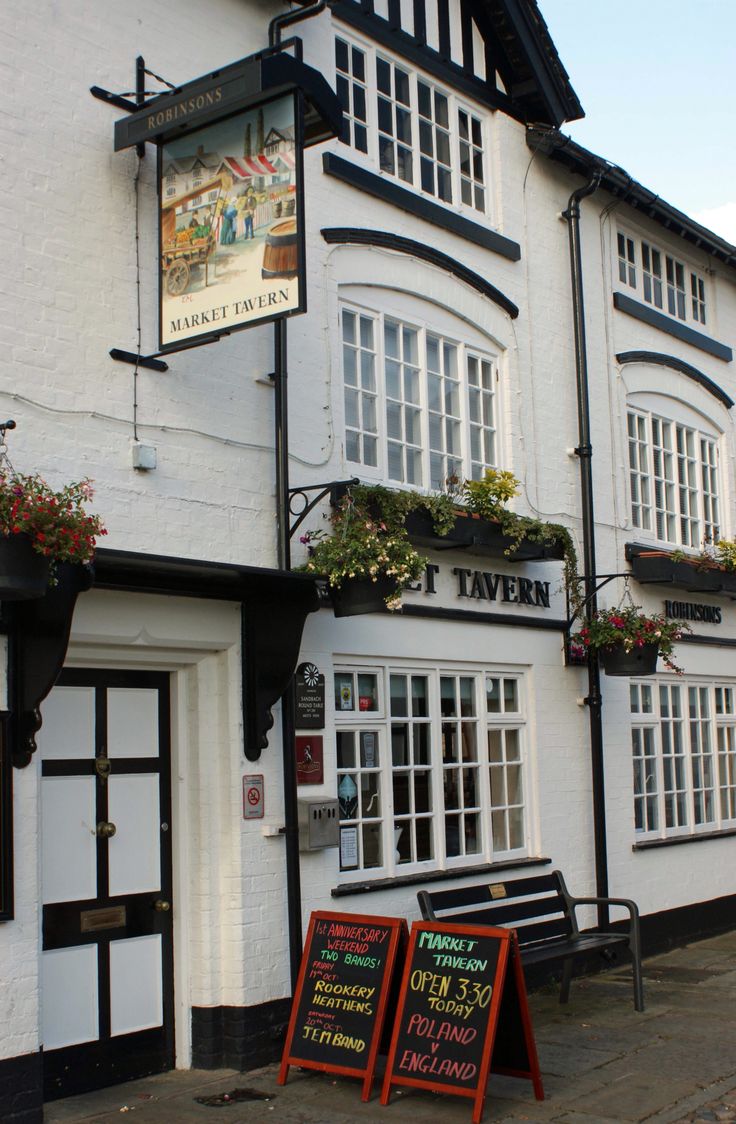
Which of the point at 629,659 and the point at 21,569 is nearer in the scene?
the point at 21,569

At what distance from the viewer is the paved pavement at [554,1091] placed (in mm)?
6648

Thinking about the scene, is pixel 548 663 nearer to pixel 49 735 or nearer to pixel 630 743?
pixel 630 743

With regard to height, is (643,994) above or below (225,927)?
below

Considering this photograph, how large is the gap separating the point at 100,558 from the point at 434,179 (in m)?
5.33

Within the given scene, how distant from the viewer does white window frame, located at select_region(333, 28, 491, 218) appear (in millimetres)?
9734

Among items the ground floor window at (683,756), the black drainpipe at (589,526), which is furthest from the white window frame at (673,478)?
the ground floor window at (683,756)

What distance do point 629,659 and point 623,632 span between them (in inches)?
10.0

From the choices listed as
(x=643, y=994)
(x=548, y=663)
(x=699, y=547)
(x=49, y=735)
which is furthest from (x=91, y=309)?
(x=699, y=547)

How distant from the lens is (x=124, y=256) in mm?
7484

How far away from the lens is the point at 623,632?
10.6 meters

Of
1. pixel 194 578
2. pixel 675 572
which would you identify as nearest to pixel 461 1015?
pixel 194 578

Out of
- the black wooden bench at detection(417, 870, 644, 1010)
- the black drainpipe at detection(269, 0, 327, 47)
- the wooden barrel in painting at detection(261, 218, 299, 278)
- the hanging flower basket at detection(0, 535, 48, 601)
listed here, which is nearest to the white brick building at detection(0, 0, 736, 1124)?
the black drainpipe at detection(269, 0, 327, 47)

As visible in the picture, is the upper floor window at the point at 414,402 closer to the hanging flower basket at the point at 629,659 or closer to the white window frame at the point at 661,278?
the hanging flower basket at the point at 629,659

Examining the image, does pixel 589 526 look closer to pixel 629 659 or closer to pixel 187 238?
pixel 629 659
